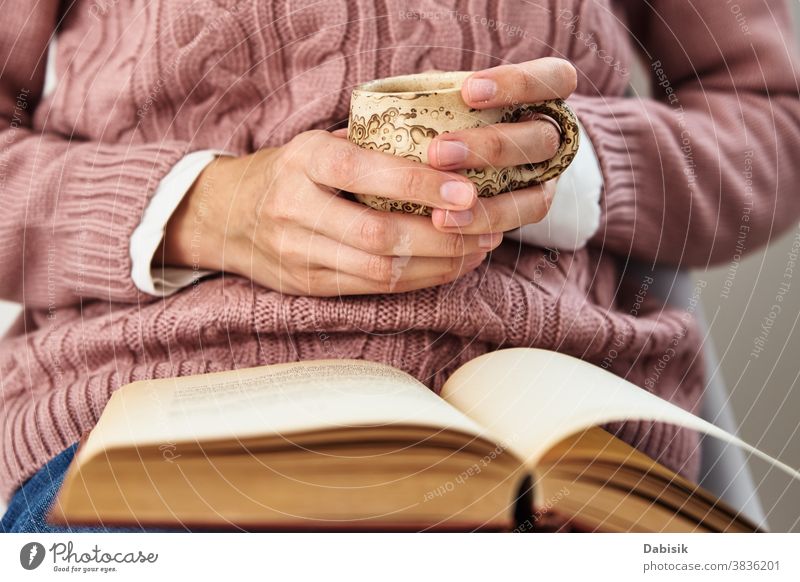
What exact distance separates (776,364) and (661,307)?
0.06 metres

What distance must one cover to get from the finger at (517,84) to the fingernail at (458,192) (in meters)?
0.03

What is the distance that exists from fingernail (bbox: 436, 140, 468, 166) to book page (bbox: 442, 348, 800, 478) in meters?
0.10

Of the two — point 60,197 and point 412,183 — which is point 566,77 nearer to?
point 412,183

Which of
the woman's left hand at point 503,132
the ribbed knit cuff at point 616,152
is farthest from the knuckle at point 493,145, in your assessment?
the ribbed knit cuff at point 616,152

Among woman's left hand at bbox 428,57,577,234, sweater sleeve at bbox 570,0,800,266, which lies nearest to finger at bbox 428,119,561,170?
woman's left hand at bbox 428,57,577,234

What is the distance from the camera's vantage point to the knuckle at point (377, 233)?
229mm

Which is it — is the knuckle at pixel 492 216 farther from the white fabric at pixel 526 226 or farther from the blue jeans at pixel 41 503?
the blue jeans at pixel 41 503

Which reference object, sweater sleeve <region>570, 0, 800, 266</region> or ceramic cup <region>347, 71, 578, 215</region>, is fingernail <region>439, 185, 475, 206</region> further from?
sweater sleeve <region>570, 0, 800, 266</region>

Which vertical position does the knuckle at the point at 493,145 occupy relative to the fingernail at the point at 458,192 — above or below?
above

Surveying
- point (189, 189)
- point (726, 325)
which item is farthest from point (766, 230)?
point (189, 189)

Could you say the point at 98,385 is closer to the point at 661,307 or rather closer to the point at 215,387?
the point at 215,387

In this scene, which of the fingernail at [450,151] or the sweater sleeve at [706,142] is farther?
the sweater sleeve at [706,142]

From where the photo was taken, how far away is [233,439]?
241 mm

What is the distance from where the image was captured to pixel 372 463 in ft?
0.81
